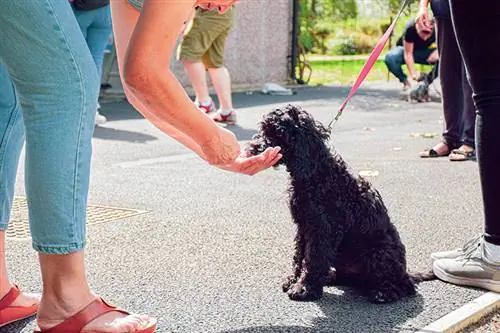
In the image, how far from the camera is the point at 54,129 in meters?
2.68

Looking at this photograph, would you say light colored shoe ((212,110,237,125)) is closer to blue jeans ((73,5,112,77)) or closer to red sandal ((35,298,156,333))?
blue jeans ((73,5,112,77))

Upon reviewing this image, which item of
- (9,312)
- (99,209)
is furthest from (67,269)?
(99,209)

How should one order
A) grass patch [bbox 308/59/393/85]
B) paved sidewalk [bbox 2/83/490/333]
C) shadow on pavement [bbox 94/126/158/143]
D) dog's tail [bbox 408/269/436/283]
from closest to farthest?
paved sidewalk [bbox 2/83/490/333], dog's tail [bbox 408/269/436/283], shadow on pavement [bbox 94/126/158/143], grass patch [bbox 308/59/393/85]

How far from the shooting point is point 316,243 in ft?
11.4

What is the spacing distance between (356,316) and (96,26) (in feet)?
16.3

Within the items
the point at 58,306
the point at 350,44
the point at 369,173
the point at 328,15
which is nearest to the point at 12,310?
the point at 58,306

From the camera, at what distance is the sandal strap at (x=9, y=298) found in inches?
123

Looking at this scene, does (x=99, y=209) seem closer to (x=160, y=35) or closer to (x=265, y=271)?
(x=265, y=271)

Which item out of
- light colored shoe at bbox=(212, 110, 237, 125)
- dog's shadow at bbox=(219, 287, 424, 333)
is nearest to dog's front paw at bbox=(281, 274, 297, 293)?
dog's shadow at bbox=(219, 287, 424, 333)

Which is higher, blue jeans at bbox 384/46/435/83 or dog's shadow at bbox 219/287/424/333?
dog's shadow at bbox 219/287/424/333

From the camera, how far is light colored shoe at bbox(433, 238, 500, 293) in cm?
366

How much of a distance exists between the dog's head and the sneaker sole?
2.76 feet

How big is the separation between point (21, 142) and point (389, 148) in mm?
5765

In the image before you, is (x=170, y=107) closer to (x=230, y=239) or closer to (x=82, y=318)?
(x=82, y=318)
